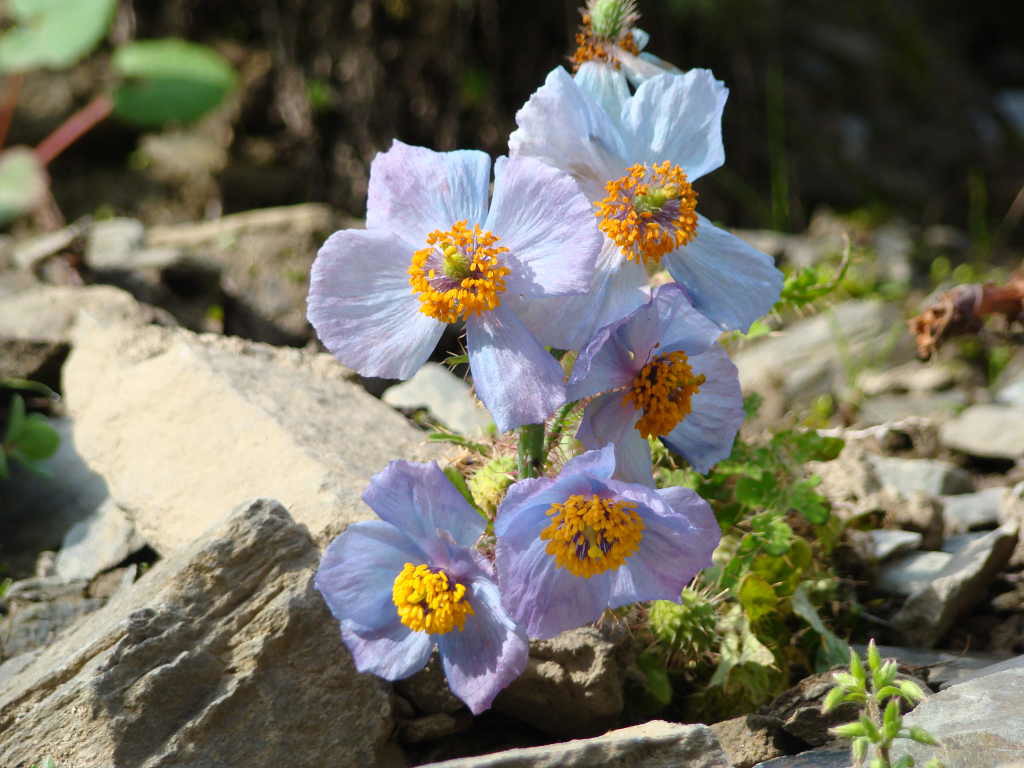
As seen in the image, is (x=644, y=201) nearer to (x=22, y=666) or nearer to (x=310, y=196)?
(x=22, y=666)

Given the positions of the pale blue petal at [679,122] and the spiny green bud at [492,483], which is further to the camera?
the spiny green bud at [492,483]

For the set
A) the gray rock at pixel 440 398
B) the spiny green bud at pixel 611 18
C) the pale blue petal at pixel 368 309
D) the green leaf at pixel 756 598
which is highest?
the spiny green bud at pixel 611 18

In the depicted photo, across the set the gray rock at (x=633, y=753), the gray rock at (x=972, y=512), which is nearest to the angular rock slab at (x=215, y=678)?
the gray rock at (x=633, y=753)

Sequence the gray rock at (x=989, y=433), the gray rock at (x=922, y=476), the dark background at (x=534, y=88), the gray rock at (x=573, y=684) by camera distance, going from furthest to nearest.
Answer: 1. the dark background at (x=534, y=88)
2. the gray rock at (x=989, y=433)
3. the gray rock at (x=922, y=476)
4. the gray rock at (x=573, y=684)

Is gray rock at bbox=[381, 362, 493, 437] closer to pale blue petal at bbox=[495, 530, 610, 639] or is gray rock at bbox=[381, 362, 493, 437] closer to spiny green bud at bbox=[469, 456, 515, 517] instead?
spiny green bud at bbox=[469, 456, 515, 517]

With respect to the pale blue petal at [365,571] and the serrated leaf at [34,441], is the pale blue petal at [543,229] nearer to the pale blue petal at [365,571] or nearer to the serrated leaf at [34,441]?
the pale blue petal at [365,571]

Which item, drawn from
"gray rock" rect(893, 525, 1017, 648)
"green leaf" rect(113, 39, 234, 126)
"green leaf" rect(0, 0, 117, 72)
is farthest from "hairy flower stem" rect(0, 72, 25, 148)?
"gray rock" rect(893, 525, 1017, 648)

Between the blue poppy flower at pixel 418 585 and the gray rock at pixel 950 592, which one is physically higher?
the blue poppy flower at pixel 418 585

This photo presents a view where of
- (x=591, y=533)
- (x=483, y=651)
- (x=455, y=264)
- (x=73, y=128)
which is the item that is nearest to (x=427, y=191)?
(x=455, y=264)
